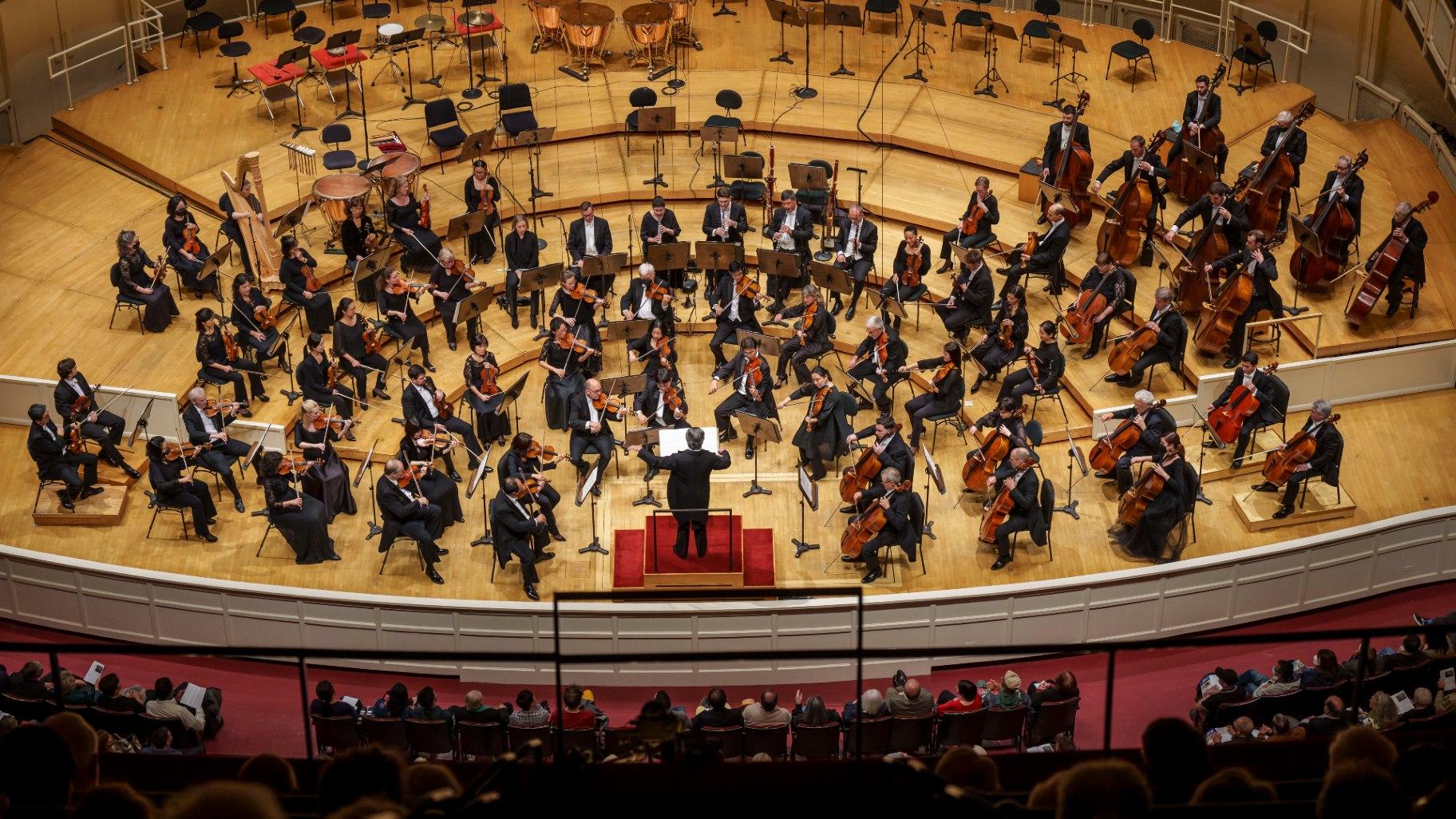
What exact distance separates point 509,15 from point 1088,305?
9.83m

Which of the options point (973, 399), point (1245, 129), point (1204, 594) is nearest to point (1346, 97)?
point (1245, 129)

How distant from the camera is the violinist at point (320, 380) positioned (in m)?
14.8

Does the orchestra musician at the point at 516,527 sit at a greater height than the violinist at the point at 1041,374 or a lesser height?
lesser

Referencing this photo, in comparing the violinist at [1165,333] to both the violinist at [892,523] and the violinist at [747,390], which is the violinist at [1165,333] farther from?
the violinist at [747,390]

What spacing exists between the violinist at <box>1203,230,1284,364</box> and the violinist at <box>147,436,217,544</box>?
9.33 meters

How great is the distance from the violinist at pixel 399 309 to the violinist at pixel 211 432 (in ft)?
6.37

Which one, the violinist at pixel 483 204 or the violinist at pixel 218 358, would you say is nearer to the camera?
the violinist at pixel 218 358

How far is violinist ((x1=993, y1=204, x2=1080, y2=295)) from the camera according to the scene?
635 inches

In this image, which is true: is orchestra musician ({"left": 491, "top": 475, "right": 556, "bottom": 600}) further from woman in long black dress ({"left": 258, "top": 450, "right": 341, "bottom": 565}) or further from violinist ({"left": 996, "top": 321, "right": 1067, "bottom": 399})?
violinist ({"left": 996, "top": 321, "right": 1067, "bottom": 399})

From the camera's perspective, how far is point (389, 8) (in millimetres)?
20328

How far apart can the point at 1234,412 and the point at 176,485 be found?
29.4 ft

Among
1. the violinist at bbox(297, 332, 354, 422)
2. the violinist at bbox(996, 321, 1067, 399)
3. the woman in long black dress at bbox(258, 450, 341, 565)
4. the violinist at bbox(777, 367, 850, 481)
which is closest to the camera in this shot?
the woman in long black dress at bbox(258, 450, 341, 565)

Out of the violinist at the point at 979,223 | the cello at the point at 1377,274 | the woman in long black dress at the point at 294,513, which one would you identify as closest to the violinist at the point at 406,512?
the woman in long black dress at the point at 294,513

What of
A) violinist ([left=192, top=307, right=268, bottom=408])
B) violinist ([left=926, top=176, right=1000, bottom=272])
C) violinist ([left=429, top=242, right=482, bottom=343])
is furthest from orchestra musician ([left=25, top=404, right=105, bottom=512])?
violinist ([left=926, top=176, right=1000, bottom=272])
